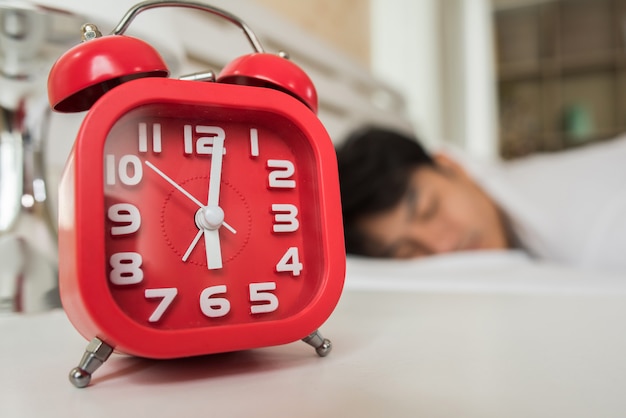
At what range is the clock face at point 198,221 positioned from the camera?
31cm

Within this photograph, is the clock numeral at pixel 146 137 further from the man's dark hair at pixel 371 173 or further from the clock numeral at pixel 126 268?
the man's dark hair at pixel 371 173

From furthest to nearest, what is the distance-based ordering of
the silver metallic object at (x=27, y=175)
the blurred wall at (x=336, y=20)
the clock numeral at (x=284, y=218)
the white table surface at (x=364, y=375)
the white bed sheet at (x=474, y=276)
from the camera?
the blurred wall at (x=336, y=20), the white bed sheet at (x=474, y=276), the silver metallic object at (x=27, y=175), the clock numeral at (x=284, y=218), the white table surface at (x=364, y=375)

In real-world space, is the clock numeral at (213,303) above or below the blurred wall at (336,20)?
below

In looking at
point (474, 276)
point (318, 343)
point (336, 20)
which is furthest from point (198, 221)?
point (336, 20)

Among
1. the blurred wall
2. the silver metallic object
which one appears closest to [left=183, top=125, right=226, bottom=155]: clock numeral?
the silver metallic object

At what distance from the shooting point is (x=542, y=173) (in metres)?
1.55

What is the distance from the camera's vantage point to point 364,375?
34 centimetres

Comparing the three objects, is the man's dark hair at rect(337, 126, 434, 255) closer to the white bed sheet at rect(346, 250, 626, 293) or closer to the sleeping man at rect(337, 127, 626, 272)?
the sleeping man at rect(337, 127, 626, 272)

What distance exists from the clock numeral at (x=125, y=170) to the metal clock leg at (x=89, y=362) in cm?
10

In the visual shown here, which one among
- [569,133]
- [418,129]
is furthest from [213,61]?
[569,133]

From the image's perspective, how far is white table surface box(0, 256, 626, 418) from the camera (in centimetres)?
28

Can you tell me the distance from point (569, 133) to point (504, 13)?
983mm

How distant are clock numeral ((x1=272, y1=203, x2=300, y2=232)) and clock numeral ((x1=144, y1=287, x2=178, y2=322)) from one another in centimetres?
8

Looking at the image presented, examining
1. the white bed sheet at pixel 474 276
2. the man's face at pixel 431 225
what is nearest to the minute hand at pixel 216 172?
the white bed sheet at pixel 474 276
